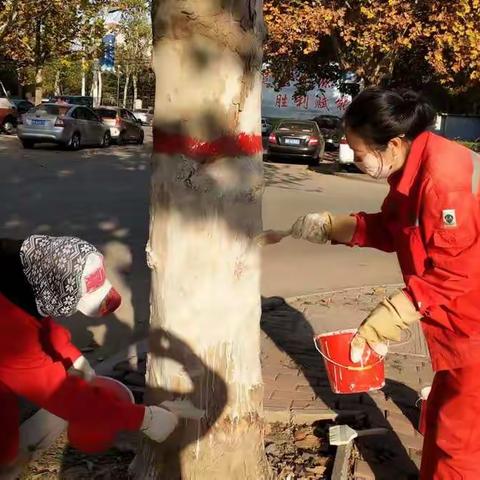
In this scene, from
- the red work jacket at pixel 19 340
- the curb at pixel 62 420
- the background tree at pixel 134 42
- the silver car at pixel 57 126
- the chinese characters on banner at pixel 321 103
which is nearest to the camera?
the red work jacket at pixel 19 340

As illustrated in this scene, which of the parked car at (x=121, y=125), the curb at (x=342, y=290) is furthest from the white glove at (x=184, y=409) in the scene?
the parked car at (x=121, y=125)

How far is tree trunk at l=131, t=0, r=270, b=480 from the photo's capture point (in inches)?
102

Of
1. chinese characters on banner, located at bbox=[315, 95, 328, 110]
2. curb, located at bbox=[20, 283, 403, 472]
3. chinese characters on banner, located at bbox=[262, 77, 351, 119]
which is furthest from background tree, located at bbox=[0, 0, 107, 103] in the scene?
curb, located at bbox=[20, 283, 403, 472]

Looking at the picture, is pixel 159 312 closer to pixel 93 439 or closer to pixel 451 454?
pixel 93 439

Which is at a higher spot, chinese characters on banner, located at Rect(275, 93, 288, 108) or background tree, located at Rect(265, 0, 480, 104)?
background tree, located at Rect(265, 0, 480, 104)

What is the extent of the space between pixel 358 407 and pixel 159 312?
164cm

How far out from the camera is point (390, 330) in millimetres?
2379

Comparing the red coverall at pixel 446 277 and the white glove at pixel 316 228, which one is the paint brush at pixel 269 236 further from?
the red coverall at pixel 446 277

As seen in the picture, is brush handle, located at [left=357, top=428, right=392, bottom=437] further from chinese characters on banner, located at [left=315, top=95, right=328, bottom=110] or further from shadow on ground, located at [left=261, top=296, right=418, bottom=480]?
chinese characters on banner, located at [left=315, top=95, right=328, bottom=110]

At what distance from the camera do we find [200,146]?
2.62m

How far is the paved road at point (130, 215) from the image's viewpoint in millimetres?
6773

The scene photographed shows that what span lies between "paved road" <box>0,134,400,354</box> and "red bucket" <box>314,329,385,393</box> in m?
2.41

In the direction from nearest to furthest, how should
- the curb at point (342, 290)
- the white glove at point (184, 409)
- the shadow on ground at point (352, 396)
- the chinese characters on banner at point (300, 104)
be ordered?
the white glove at point (184, 409)
the shadow on ground at point (352, 396)
the curb at point (342, 290)
the chinese characters on banner at point (300, 104)

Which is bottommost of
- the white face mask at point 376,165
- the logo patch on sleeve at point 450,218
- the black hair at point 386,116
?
the logo patch on sleeve at point 450,218
